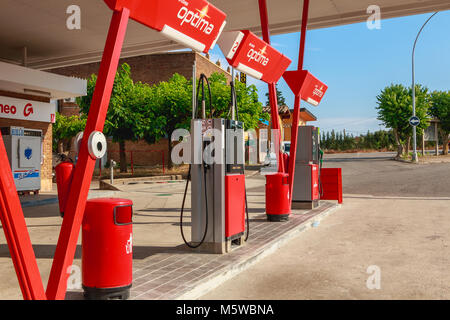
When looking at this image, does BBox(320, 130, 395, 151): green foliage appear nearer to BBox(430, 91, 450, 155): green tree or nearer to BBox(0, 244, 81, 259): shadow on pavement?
BBox(430, 91, 450, 155): green tree

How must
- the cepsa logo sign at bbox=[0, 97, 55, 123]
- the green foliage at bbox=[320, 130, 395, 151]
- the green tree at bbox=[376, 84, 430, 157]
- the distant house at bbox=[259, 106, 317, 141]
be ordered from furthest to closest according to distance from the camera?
the green foliage at bbox=[320, 130, 395, 151] → the distant house at bbox=[259, 106, 317, 141] → the green tree at bbox=[376, 84, 430, 157] → the cepsa logo sign at bbox=[0, 97, 55, 123]

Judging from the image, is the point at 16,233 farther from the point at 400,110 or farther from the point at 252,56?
the point at 400,110

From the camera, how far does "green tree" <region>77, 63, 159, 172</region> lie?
998 inches

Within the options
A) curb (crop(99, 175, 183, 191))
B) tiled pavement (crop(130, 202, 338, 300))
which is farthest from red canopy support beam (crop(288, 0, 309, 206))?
curb (crop(99, 175, 183, 191))

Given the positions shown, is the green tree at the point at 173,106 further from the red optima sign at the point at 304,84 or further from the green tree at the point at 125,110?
the red optima sign at the point at 304,84

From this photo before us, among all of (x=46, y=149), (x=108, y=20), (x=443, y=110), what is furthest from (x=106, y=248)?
(x=443, y=110)

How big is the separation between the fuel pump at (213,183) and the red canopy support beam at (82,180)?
2354mm

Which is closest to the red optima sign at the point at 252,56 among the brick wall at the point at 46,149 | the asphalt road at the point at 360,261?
the asphalt road at the point at 360,261

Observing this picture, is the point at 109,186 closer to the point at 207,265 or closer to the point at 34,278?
the point at 207,265

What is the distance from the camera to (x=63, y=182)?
4.02 m

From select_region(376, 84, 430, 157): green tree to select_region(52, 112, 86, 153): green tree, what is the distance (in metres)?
26.3

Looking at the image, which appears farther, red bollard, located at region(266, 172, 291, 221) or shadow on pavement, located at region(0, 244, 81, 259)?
red bollard, located at region(266, 172, 291, 221)

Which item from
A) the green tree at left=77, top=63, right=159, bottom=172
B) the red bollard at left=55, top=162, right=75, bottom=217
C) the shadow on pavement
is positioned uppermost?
the green tree at left=77, top=63, right=159, bottom=172

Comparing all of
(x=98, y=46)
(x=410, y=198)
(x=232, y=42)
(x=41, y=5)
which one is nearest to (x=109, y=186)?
(x=98, y=46)
